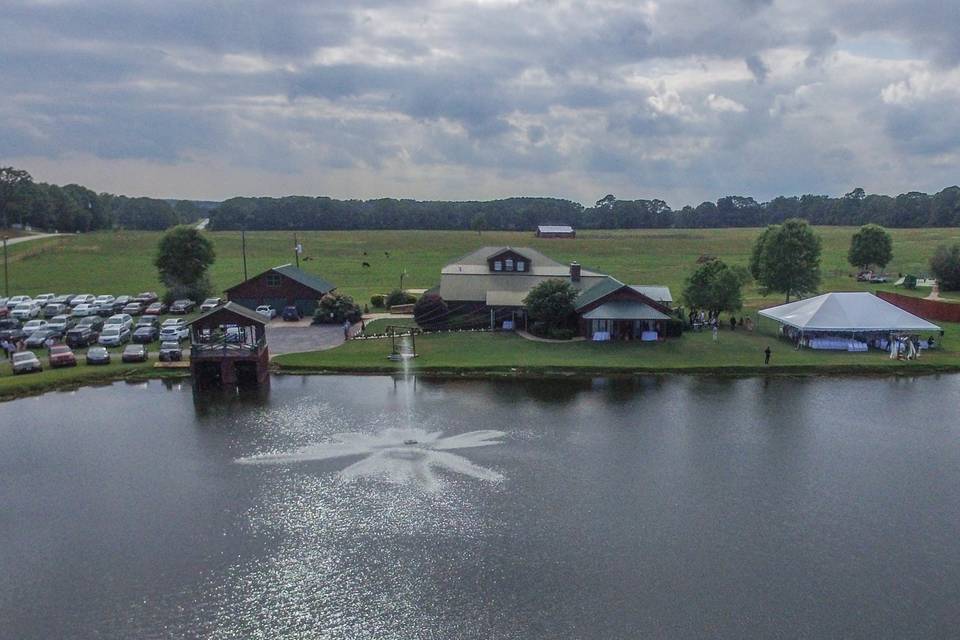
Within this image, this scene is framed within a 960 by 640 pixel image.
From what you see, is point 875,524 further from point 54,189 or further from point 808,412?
point 54,189

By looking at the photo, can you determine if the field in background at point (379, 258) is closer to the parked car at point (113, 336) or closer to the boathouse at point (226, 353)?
the parked car at point (113, 336)

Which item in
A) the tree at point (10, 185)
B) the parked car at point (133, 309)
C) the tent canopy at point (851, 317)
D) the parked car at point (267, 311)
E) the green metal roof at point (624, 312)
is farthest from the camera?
the tree at point (10, 185)

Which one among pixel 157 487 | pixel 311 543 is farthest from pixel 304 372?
pixel 311 543

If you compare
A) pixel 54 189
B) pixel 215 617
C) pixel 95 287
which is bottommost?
pixel 215 617

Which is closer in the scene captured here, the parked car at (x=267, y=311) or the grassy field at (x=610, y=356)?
the grassy field at (x=610, y=356)

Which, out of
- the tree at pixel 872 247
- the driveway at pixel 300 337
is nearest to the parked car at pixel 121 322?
the driveway at pixel 300 337

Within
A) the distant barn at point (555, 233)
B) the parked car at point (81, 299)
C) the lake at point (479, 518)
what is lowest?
the lake at point (479, 518)
